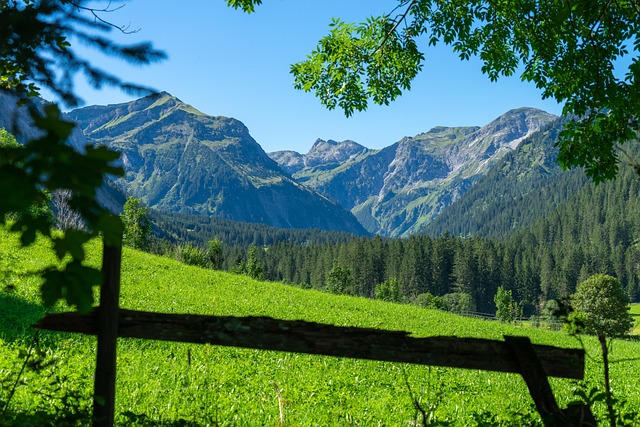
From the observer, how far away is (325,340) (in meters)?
4.34

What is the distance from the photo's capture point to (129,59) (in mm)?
3938

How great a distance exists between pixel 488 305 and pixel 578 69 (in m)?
155

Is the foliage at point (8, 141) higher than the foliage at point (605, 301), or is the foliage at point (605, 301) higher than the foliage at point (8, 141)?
the foliage at point (8, 141)

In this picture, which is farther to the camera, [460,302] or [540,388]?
[460,302]

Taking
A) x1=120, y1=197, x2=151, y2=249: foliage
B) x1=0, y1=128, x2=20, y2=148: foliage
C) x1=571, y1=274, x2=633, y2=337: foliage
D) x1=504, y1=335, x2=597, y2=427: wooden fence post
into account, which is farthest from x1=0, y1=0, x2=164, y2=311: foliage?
x1=571, y1=274, x2=633, y2=337: foliage

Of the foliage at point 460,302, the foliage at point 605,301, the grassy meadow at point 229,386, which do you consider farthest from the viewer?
the foliage at point 460,302

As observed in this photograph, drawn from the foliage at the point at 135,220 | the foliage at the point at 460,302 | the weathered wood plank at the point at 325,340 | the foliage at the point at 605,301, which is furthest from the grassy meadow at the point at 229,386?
the foliage at the point at 460,302

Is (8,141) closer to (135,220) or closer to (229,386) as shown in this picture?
(229,386)

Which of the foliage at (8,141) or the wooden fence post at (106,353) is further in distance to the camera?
the wooden fence post at (106,353)

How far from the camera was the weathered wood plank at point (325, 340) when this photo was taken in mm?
4344

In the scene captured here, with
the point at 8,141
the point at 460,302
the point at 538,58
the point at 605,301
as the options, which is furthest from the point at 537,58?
the point at 460,302

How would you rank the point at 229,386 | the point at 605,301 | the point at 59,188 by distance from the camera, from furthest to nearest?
1. the point at 605,301
2. the point at 229,386
3. the point at 59,188

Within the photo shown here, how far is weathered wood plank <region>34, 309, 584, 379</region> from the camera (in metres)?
4.34

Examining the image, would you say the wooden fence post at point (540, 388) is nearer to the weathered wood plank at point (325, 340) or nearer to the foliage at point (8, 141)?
the weathered wood plank at point (325, 340)
